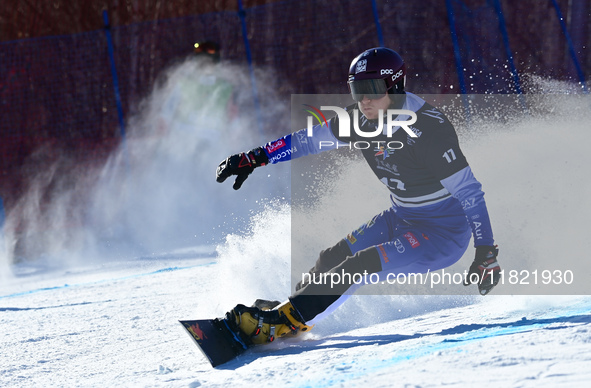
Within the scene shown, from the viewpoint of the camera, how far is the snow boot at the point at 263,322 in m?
3.88

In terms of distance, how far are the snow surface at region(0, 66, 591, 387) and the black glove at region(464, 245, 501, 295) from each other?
24 cm

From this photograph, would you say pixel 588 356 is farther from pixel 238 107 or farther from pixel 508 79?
pixel 238 107

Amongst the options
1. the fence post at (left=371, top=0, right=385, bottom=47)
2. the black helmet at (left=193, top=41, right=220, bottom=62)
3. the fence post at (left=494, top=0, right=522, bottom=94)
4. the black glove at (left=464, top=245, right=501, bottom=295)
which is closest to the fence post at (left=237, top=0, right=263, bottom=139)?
the black helmet at (left=193, top=41, right=220, bottom=62)

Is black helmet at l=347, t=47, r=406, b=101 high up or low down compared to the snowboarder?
→ up

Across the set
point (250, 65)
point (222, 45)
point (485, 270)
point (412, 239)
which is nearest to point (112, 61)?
point (222, 45)

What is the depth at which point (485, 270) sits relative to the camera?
3641 millimetres

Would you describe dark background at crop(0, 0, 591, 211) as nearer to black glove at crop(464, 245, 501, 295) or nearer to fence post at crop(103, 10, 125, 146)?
fence post at crop(103, 10, 125, 146)

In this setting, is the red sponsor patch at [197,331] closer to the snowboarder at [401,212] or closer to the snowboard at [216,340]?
the snowboard at [216,340]

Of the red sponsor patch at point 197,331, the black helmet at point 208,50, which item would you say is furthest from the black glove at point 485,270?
the black helmet at point 208,50

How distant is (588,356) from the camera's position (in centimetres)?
279

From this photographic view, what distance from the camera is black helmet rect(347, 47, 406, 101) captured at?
4.01 m

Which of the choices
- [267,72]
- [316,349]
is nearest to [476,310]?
[316,349]

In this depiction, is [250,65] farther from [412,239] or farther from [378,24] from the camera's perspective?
[412,239]

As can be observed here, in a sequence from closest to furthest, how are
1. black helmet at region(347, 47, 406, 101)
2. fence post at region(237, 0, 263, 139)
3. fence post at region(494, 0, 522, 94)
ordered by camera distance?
black helmet at region(347, 47, 406, 101) → fence post at region(494, 0, 522, 94) → fence post at region(237, 0, 263, 139)
